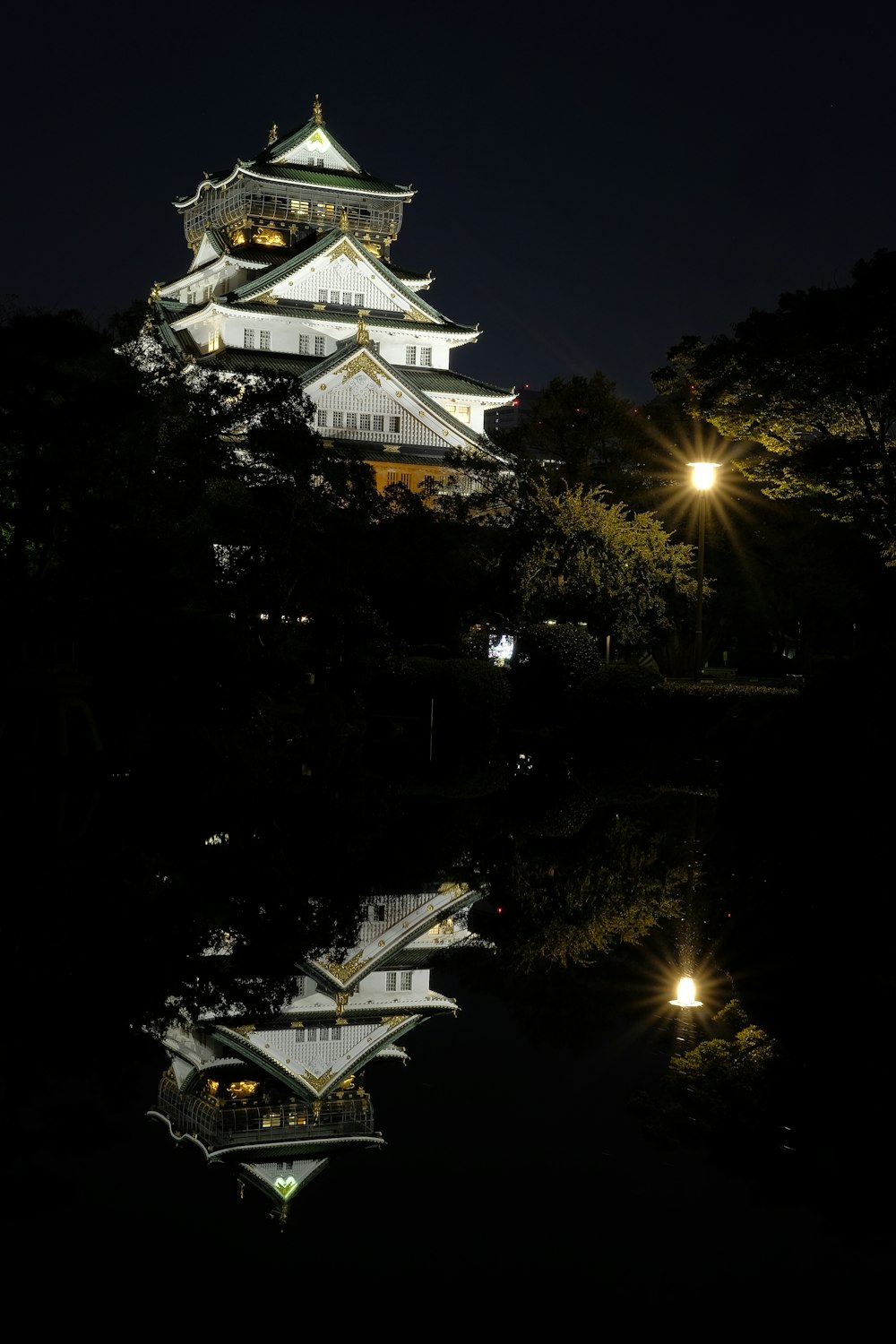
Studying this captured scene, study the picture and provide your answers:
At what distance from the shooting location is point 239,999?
759 centimetres

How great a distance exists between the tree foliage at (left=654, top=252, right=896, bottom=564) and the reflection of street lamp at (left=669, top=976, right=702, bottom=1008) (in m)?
19.7

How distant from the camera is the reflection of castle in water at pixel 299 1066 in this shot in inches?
217

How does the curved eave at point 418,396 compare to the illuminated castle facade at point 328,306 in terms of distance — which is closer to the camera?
the curved eave at point 418,396

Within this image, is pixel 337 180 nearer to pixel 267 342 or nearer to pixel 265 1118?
pixel 267 342

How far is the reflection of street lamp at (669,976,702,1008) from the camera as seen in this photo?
748cm

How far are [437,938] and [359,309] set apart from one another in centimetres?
5083

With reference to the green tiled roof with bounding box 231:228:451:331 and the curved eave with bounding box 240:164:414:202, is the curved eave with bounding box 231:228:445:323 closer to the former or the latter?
the green tiled roof with bounding box 231:228:451:331

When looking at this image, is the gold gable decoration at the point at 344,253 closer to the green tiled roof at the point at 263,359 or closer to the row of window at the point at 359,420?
the green tiled roof at the point at 263,359

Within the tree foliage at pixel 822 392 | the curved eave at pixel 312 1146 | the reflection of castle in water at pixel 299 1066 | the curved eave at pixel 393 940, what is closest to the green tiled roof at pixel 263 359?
the tree foliage at pixel 822 392

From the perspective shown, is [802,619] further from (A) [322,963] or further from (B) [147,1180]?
(B) [147,1180]

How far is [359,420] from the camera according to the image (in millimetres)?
51156

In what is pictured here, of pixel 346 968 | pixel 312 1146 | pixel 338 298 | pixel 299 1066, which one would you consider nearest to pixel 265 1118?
pixel 299 1066

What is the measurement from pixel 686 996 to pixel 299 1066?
2.31m

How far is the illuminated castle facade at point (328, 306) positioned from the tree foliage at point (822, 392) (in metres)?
16.6
